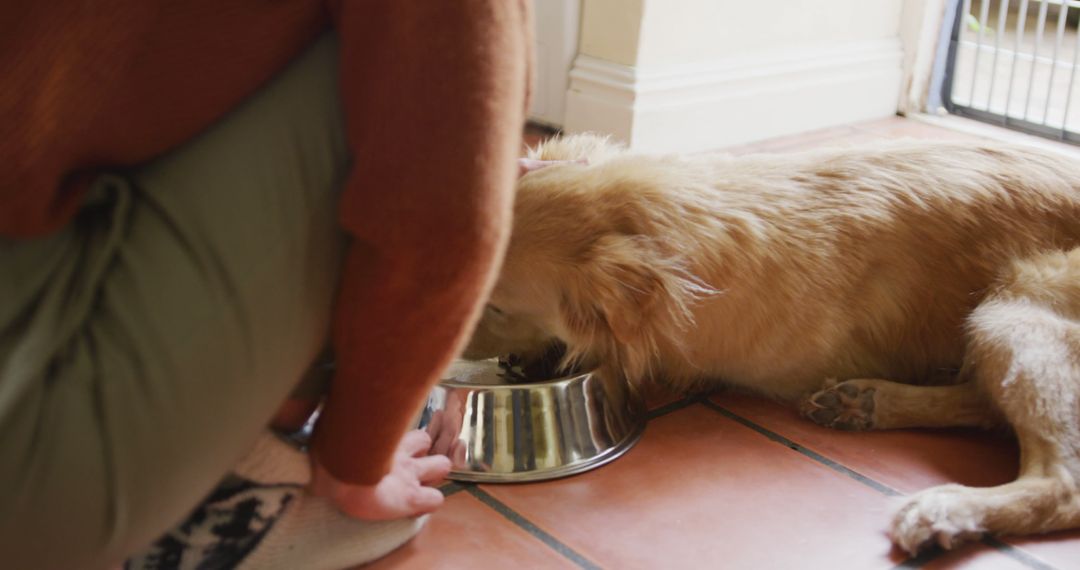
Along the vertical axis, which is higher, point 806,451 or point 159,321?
point 159,321

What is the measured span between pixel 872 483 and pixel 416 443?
0.77 m

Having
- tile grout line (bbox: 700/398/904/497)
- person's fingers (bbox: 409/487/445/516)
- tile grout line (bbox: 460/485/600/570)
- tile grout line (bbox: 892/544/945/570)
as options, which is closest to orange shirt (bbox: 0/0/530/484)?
person's fingers (bbox: 409/487/445/516)

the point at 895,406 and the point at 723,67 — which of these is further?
the point at 723,67

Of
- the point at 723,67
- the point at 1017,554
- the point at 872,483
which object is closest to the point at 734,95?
the point at 723,67

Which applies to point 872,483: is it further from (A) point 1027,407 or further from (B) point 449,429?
(B) point 449,429

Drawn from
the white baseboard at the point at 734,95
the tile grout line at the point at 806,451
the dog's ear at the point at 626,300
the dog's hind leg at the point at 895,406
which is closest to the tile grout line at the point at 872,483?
the tile grout line at the point at 806,451

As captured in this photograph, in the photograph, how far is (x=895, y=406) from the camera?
193cm

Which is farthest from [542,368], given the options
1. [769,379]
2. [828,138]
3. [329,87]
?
[828,138]

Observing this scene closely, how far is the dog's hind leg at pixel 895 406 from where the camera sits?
191 centimetres

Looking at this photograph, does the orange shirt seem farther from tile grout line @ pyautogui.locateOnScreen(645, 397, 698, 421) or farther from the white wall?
the white wall

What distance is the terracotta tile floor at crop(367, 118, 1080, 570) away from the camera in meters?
1.53

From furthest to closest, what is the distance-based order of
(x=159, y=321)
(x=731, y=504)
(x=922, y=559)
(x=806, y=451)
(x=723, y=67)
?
(x=723, y=67) < (x=806, y=451) < (x=731, y=504) < (x=922, y=559) < (x=159, y=321)

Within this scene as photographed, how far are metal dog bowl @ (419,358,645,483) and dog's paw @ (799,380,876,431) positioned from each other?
45cm

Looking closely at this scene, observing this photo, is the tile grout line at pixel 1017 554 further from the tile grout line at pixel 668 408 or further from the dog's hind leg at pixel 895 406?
the tile grout line at pixel 668 408
